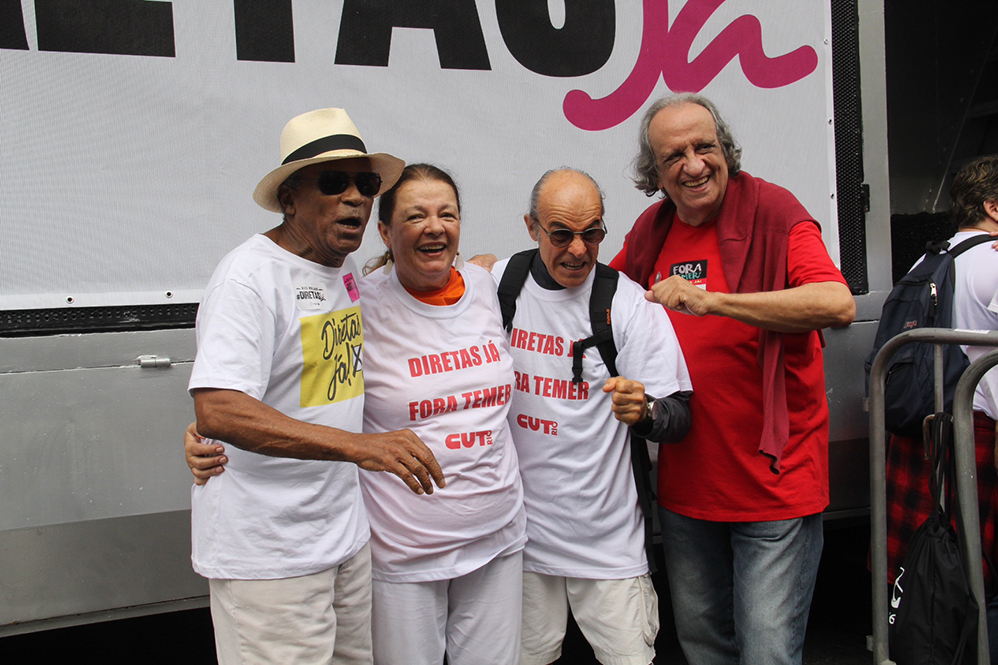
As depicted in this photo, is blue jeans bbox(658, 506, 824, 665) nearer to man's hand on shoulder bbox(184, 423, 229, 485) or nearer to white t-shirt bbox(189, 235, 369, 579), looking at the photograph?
white t-shirt bbox(189, 235, 369, 579)

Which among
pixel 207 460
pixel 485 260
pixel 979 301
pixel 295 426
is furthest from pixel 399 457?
pixel 979 301

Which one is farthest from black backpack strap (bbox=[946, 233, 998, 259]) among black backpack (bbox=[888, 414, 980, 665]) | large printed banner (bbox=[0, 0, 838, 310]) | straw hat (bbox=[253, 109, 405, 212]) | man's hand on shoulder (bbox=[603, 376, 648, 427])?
straw hat (bbox=[253, 109, 405, 212])

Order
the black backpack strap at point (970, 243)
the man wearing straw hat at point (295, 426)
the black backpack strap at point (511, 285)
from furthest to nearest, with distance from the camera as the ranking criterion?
the black backpack strap at point (970, 243)
the black backpack strap at point (511, 285)
the man wearing straw hat at point (295, 426)

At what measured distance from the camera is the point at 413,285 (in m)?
2.05

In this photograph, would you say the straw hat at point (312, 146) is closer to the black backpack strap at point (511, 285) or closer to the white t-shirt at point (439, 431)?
the white t-shirt at point (439, 431)

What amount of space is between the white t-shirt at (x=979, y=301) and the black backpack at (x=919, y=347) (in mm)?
26

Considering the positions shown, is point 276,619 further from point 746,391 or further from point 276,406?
point 746,391

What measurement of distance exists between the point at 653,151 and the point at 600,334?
580 millimetres

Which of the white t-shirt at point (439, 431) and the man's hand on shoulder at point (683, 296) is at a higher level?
the man's hand on shoulder at point (683, 296)

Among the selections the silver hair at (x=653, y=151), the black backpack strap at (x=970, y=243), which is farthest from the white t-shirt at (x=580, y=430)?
the black backpack strap at (x=970, y=243)

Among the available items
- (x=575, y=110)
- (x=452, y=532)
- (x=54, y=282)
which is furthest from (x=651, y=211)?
(x=54, y=282)

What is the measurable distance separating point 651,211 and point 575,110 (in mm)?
466

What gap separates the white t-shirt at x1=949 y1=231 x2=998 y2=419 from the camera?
8.58 feet

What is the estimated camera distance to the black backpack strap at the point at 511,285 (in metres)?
2.17
